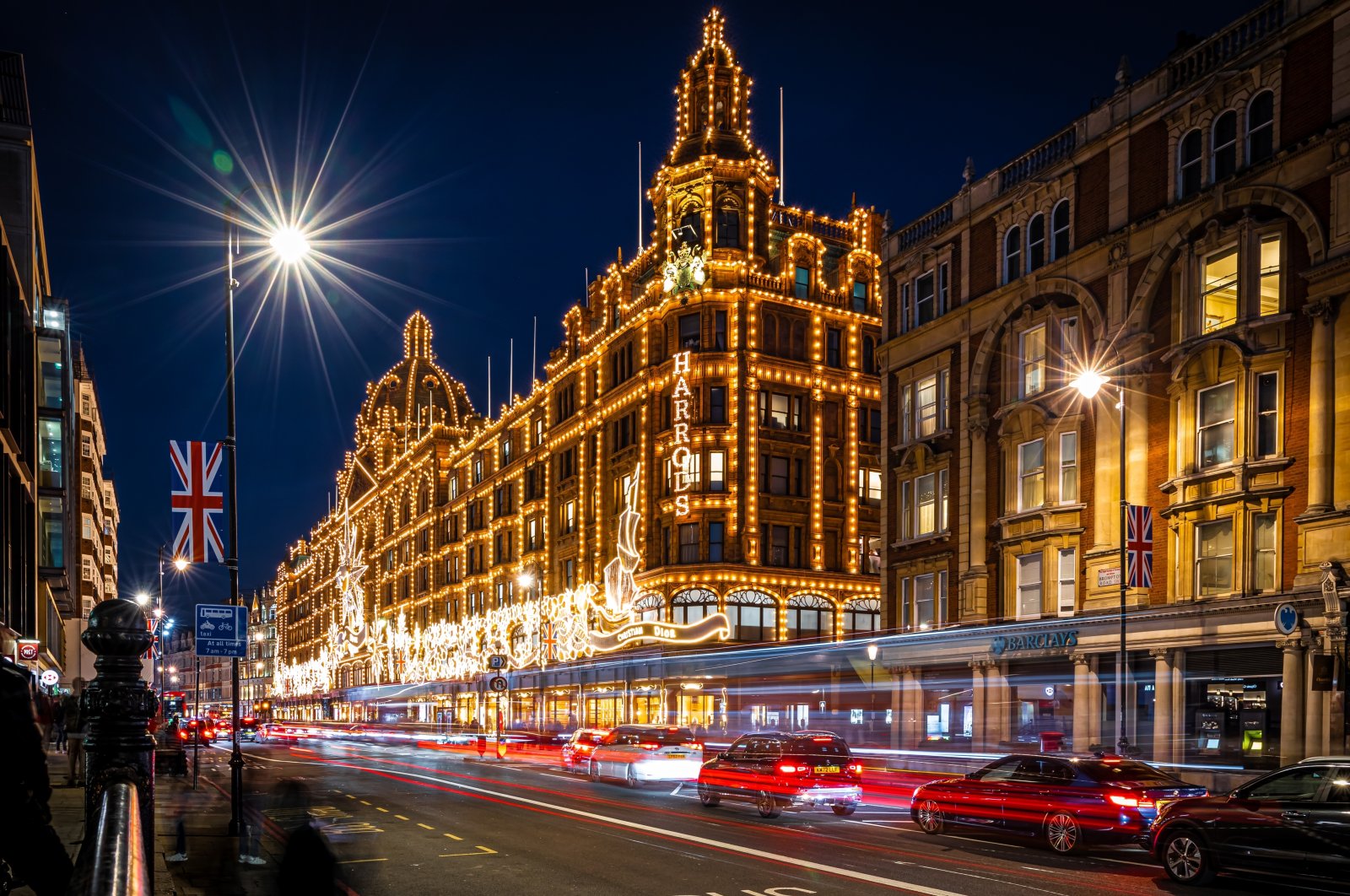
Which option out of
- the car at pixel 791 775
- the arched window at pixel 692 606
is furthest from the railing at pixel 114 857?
the arched window at pixel 692 606

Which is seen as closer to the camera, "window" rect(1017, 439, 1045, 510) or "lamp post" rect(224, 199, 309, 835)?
"lamp post" rect(224, 199, 309, 835)

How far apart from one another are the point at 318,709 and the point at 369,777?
12801 cm

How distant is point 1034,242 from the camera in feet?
123

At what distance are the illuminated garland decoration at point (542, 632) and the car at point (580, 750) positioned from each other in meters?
18.3

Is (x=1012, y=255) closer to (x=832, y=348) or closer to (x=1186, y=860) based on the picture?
(x=832, y=348)

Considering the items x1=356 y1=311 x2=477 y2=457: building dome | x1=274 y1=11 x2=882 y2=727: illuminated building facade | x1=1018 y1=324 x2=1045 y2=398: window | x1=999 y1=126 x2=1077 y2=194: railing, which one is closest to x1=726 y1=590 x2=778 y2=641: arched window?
x1=274 y1=11 x2=882 y2=727: illuminated building facade

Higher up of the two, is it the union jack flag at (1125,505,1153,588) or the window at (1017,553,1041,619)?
the union jack flag at (1125,505,1153,588)

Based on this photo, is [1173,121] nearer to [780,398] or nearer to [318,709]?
[780,398]

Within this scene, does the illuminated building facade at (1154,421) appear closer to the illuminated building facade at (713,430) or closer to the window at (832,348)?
the illuminated building facade at (713,430)

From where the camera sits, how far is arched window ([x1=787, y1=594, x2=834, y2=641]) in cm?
5994

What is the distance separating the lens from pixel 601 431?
225 ft

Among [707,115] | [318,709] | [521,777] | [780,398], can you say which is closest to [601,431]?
[780,398]

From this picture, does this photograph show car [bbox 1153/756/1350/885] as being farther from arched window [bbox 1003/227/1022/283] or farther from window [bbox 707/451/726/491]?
window [bbox 707/451/726/491]

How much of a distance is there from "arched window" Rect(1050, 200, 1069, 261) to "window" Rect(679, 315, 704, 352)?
85.3 feet
